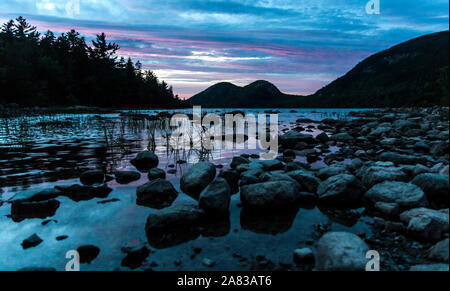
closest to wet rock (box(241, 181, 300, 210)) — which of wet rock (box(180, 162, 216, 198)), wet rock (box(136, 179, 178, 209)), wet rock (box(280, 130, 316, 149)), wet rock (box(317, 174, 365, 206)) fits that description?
wet rock (box(317, 174, 365, 206))

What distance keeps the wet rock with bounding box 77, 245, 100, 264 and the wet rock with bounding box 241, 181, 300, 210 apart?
9.78 feet

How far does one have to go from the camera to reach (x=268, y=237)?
4.39 metres

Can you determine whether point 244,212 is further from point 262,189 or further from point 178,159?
point 178,159

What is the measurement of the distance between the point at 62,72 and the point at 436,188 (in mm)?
83454

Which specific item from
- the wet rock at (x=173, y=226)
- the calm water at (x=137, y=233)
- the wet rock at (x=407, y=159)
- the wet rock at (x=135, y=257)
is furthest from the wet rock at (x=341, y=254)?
the wet rock at (x=407, y=159)

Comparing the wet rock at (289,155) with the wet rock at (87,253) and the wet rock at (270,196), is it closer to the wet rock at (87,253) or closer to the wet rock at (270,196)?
the wet rock at (270,196)

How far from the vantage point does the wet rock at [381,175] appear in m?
5.92

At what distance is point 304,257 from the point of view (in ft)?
11.8

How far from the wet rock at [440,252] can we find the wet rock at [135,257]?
3.93 meters

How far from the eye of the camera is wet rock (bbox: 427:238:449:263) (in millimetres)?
3338

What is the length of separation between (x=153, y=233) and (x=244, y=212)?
1.90 metres

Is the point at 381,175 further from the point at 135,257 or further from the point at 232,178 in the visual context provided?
the point at 135,257
